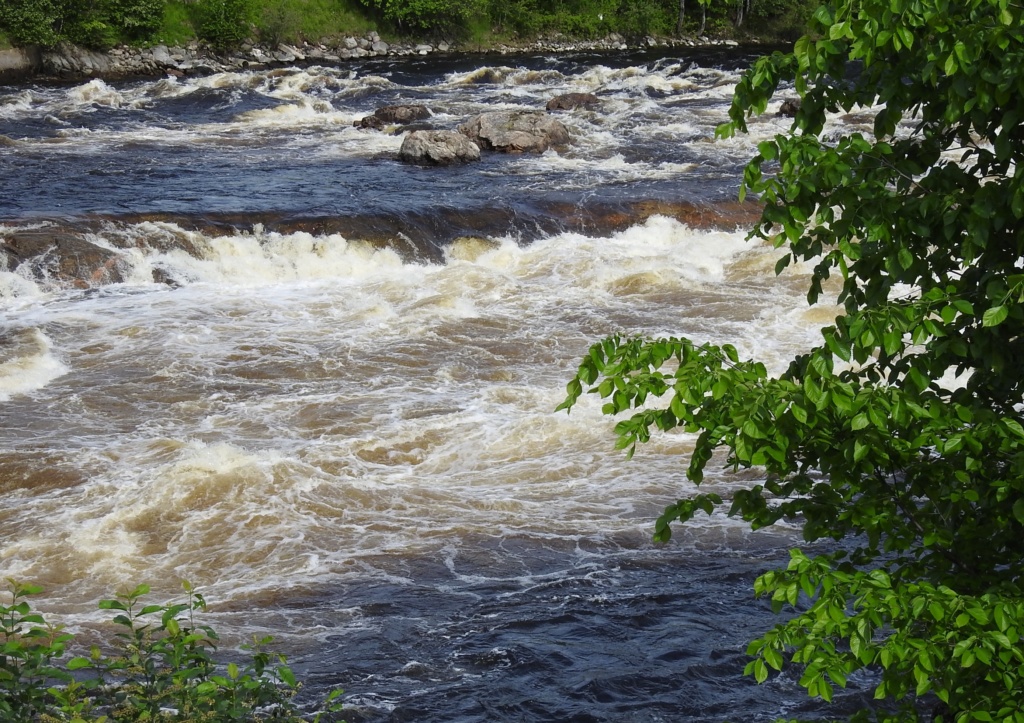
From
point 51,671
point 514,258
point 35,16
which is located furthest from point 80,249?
point 35,16

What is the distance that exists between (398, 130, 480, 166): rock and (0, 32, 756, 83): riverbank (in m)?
16.9

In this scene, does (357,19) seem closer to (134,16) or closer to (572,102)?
(134,16)

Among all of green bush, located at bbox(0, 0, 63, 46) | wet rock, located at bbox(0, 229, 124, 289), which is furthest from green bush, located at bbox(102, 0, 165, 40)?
wet rock, located at bbox(0, 229, 124, 289)

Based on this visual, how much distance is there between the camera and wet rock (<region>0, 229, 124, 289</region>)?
1630cm

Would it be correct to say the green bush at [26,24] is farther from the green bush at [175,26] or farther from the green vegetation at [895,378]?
the green vegetation at [895,378]

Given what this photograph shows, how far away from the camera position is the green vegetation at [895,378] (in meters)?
3.69

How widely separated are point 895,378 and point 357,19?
4369 centimetres

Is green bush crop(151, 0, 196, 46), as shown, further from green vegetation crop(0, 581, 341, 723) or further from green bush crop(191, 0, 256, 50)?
green vegetation crop(0, 581, 341, 723)

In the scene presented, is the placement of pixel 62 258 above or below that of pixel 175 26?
below

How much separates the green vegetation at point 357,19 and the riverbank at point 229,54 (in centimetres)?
44

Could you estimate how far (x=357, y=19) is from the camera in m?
45.6

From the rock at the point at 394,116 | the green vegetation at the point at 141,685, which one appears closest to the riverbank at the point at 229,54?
the rock at the point at 394,116

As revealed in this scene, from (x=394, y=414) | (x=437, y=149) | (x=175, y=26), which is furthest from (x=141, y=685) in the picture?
(x=175, y=26)

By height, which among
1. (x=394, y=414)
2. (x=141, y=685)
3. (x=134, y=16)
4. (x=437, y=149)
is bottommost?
(x=394, y=414)
